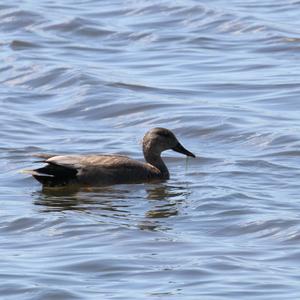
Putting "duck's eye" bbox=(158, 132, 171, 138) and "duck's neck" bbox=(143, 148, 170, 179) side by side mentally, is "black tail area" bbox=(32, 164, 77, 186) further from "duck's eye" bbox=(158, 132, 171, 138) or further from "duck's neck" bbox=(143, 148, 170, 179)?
"duck's eye" bbox=(158, 132, 171, 138)

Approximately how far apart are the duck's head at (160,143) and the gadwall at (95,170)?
0.05 metres

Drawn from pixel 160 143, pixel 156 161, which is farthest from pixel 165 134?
pixel 156 161

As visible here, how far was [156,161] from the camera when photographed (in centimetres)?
1560

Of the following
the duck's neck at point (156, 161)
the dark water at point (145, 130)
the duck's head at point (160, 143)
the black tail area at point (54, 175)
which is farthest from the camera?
the duck's head at point (160, 143)

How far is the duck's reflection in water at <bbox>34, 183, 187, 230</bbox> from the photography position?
44.0 ft

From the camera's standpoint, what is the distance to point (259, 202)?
45.0ft

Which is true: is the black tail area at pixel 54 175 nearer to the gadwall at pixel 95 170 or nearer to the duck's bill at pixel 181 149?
the gadwall at pixel 95 170

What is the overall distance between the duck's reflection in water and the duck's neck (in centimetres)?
32

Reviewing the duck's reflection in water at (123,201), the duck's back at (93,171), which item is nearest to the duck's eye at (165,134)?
the duck's back at (93,171)

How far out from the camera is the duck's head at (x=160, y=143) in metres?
15.6

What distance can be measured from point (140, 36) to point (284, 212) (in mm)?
10227

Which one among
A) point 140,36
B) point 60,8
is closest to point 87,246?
point 140,36

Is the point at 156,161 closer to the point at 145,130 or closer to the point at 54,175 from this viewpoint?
the point at 54,175

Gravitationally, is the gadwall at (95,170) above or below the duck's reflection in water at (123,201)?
above
